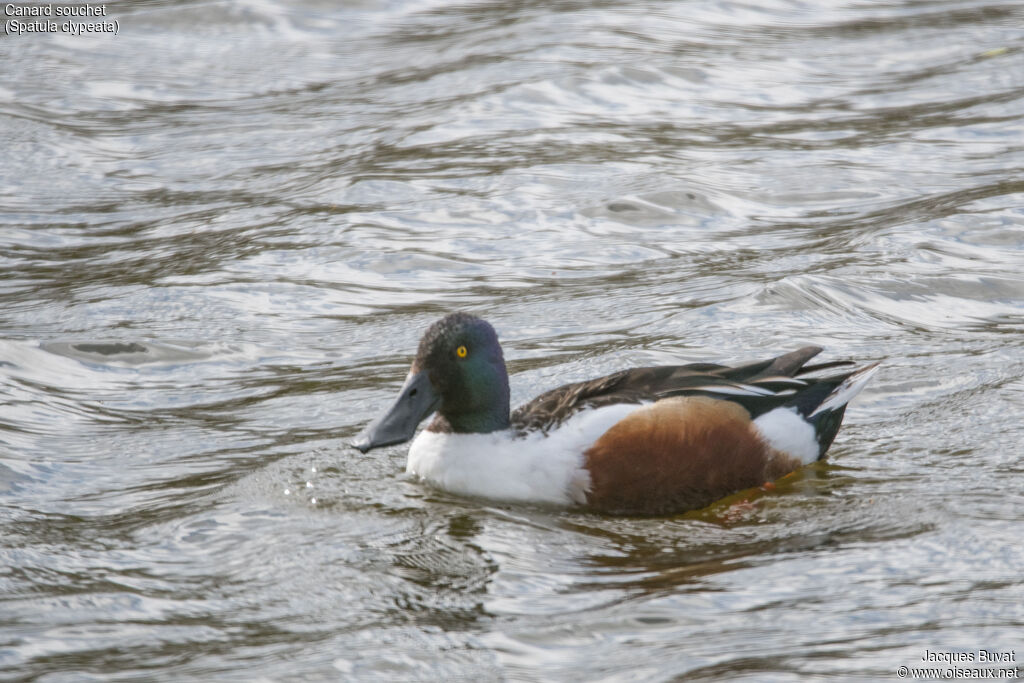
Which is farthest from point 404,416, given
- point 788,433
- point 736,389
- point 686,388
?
point 788,433

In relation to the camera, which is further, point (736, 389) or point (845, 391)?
point (845, 391)

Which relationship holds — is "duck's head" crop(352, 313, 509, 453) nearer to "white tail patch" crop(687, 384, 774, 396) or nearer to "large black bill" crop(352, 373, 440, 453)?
"large black bill" crop(352, 373, 440, 453)

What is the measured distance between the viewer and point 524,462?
5.79 meters

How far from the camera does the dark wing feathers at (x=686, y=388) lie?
5.84 metres

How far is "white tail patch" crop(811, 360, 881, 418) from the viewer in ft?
20.2

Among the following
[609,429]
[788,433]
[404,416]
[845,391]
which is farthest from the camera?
[845,391]

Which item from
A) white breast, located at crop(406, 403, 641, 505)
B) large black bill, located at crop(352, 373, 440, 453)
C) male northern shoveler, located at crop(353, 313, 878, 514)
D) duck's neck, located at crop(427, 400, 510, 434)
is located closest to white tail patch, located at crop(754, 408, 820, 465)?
male northern shoveler, located at crop(353, 313, 878, 514)

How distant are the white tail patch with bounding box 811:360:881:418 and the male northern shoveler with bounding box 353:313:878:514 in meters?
0.01

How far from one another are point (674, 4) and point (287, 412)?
843 cm

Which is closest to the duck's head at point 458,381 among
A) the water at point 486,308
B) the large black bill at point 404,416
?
the large black bill at point 404,416

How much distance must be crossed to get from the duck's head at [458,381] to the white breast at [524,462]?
0.10 m

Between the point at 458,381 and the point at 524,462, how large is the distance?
0.46 meters

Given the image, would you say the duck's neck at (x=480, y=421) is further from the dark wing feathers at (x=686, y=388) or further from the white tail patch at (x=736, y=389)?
the white tail patch at (x=736, y=389)

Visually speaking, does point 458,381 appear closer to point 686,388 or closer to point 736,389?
point 686,388
